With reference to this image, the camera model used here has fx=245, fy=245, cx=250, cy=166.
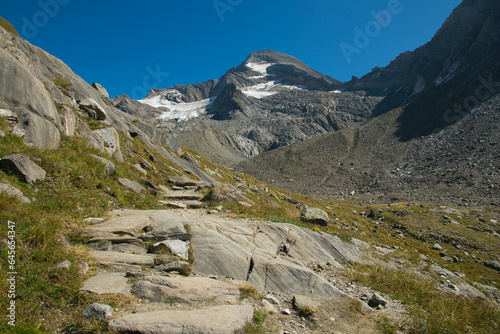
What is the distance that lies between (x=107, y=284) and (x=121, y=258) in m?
1.36

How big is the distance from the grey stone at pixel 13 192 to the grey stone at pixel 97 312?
5226 millimetres

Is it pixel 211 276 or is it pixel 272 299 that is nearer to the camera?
pixel 272 299

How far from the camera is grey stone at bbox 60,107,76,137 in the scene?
1530 centimetres

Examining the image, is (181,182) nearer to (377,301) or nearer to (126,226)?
(126,226)

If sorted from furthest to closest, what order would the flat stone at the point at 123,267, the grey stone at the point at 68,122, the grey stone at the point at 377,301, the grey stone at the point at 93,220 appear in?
the grey stone at the point at 68,122, the grey stone at the point at 93,220, the grey stone at the point at 377,301, the flat stone at the point at 123,267

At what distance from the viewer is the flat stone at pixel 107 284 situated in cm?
591

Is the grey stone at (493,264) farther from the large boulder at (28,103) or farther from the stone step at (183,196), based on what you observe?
the large boulder at (28,103)

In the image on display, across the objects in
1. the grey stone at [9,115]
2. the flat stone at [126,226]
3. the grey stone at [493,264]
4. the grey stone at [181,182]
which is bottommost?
the grey stone at [493,264]

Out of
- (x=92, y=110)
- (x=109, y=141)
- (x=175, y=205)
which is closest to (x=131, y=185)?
(x=175, y=205)

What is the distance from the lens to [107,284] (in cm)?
625

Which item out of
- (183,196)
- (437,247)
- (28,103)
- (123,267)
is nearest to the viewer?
(123,267)

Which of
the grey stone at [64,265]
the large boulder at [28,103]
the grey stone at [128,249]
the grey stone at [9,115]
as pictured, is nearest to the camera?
the grey stone at [64,265]

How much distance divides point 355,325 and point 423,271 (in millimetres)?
11882

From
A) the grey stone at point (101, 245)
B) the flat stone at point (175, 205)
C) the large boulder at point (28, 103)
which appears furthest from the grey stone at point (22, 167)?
the flat stone at point (175, 205)
